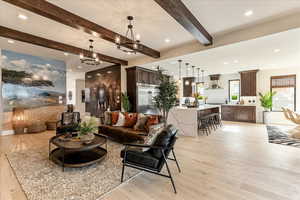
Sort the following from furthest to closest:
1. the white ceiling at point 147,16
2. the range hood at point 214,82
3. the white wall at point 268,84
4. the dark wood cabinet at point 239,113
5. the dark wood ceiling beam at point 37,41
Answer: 1. the range hood at point 214,82
2. the dark wood cabinet at point 239,113
3. the white wall at point 268,84
4. the dark wood ceiling beam at point 37,41
5. the white ceiling at point 147,16

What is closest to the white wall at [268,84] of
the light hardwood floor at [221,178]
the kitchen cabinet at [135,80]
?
the light hardwood floor at [221,178]

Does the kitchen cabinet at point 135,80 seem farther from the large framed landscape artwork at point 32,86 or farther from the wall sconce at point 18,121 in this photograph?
the wall sconce at point 18,121

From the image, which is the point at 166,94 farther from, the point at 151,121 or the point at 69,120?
the point at 69,120

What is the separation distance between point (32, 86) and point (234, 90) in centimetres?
1110

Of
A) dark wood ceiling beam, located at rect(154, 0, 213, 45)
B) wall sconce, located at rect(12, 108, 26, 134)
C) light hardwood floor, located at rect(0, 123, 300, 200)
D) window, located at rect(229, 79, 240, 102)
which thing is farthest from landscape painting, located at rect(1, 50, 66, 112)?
window, located at rect(229, 79, 240, 102)

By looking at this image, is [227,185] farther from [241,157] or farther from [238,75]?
[238,75]

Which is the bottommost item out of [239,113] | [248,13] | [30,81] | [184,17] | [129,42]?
[239,113]

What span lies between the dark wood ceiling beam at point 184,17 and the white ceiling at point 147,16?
110 millimetres

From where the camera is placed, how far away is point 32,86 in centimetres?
596

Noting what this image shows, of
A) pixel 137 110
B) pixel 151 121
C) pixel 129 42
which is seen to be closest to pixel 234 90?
pixel 137 110

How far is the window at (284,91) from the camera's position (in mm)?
7203

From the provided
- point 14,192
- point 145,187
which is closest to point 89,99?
point 14,192

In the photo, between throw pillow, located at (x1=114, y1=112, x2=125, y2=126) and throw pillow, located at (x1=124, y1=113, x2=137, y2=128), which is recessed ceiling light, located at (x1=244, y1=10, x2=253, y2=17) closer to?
throw pillow, located at (x1=124, y1=113, x2=137, y2=128)

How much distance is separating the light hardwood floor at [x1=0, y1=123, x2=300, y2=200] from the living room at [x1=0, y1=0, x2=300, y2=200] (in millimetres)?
19
